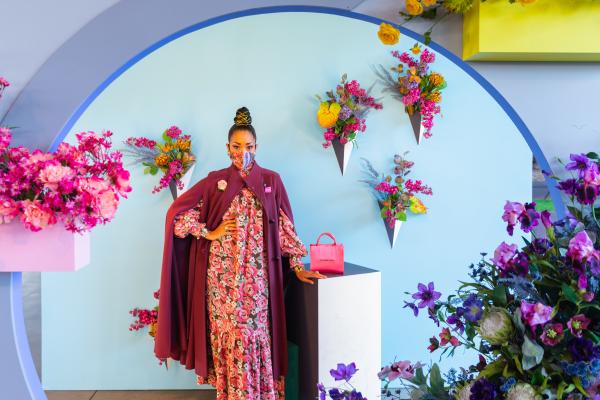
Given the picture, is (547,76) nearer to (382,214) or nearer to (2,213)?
(2,213)

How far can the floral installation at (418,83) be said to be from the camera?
3.92 metres

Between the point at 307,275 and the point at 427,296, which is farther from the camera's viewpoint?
the point at 307,275

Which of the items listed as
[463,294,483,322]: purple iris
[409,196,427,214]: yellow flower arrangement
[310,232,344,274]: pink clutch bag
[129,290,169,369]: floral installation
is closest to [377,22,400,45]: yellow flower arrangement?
[463,294,483,322]: purple iris

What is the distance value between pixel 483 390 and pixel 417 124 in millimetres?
3353

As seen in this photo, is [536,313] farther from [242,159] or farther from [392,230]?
[392,230]

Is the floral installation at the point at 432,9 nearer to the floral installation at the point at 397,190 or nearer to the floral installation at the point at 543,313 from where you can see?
the floral installation at the point at 543,313

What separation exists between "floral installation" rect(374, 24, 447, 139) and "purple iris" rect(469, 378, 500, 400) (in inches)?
128

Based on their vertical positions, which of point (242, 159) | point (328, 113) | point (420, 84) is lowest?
point (242, 159)

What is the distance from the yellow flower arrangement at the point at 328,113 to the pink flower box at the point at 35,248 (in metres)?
2.67

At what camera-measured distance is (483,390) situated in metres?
0.80

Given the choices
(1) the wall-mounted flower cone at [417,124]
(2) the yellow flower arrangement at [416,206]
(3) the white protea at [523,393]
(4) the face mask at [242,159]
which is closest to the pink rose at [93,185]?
(3) the white protea at [523,393]

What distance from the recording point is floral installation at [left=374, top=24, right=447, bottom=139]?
392 cm

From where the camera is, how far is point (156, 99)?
13.2 feet

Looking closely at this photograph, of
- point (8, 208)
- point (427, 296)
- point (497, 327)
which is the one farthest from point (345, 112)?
point (497, 327)
